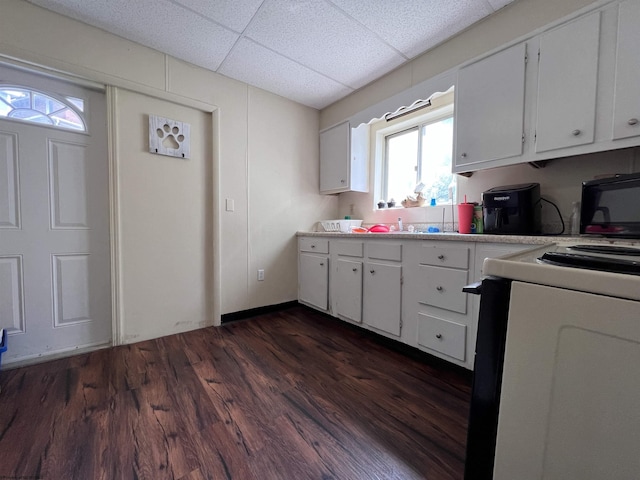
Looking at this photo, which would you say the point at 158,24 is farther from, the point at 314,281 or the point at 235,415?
the point at 235,415

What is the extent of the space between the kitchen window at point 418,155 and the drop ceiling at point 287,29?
1.78 ft

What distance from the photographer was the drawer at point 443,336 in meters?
1.54

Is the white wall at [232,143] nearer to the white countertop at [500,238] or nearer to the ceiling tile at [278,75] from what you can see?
the ceiling tile at [278,75]

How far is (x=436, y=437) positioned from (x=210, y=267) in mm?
2086

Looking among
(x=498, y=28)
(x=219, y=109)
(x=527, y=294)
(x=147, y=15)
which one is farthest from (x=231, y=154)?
(x=527, y=294)

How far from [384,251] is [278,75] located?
186 centimetres

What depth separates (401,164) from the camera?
274 centimetres

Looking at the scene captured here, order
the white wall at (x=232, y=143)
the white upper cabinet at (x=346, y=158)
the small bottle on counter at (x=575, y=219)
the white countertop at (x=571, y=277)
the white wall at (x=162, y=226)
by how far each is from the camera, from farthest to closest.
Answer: the white upper cabinet at (x=346, y=158)
the white wall at (x=162, y=226)
the white wall at (x=232, y=143)
the small bottle on counter at (x=575, y=219)
the white countertop at (x=571, y=277)

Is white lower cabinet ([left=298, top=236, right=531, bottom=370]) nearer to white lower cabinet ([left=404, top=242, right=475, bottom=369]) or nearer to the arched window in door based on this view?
white lower cabinet ([left=404, top=242, right=475, bottom=369])

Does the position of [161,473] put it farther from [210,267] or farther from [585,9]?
[585,9]

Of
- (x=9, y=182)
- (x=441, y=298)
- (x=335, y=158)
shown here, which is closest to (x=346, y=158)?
(x=335, y=158)

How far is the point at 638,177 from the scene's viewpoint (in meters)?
1.14

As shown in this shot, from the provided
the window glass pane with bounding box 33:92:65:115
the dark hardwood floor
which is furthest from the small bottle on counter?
the window glass pane with bounding box 33:92:65:115

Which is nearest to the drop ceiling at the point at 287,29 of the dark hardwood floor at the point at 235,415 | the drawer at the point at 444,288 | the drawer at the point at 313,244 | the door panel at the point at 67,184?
the door panel at the point at 67,184
